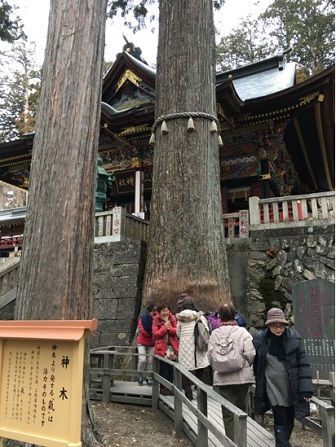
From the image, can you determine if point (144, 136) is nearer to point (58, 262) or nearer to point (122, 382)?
point (122, 382)

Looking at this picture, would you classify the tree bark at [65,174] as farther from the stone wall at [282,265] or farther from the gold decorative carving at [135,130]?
the gold decorative carving at [135,130]

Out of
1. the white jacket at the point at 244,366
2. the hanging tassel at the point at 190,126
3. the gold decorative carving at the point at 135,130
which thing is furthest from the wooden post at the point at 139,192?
the white jacket at the point at 244,366

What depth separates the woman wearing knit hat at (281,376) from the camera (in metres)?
2.77

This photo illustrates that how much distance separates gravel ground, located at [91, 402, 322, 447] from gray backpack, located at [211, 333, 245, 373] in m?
0.89

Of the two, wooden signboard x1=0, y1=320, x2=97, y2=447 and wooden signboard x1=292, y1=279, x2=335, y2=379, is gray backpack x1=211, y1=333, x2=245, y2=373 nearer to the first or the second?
wooden signboard x1=0, y1=320, x2=97, y2=447

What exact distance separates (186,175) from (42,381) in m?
4.42

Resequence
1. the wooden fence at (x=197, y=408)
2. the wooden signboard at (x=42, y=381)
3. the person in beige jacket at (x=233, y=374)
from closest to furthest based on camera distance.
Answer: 1. the wooden signboard at (x=42, y=381)
2. the wooden fence at (x=197, y=408)
3. the person in beige jacket at (x=233, y=374)

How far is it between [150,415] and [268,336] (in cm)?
194

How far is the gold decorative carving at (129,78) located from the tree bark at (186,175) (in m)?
5.32

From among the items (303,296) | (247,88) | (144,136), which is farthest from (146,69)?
(303,296)

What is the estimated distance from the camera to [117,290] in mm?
7629

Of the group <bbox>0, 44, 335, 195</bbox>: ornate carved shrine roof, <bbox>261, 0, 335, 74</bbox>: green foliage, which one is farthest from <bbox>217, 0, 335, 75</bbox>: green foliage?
<bbox>0, 44, 335, 195</bbox>: ornate carved shrine roof

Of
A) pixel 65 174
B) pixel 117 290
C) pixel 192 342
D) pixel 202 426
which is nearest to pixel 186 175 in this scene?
pixel 192 342

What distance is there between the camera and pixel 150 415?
414 centimetres
